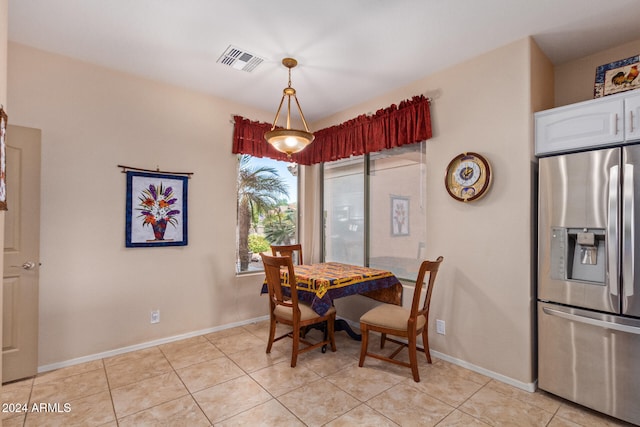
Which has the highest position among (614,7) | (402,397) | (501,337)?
(614,7)

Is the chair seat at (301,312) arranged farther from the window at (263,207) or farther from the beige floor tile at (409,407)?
the window at (263,207)

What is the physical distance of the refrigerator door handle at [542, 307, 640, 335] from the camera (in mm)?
2028

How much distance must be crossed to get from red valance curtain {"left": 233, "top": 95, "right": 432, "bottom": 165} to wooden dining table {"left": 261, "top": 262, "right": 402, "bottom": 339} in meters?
1.44

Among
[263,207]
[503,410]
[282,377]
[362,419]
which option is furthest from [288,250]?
[503,410]

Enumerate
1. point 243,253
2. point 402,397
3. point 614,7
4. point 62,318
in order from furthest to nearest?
point 243,253 → point 62,318 → point 402,397 → point 614,7

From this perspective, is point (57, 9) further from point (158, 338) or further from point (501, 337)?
point (501, 337)

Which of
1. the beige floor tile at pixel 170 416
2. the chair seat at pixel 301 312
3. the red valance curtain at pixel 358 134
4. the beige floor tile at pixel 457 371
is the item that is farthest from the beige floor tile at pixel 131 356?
the beige floor tile at pixel 457 371

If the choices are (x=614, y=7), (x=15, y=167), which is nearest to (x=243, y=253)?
(x=15, y=167)

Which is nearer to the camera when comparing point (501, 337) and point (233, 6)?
point (233, 6)

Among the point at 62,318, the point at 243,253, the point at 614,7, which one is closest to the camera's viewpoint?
the point at 614,7

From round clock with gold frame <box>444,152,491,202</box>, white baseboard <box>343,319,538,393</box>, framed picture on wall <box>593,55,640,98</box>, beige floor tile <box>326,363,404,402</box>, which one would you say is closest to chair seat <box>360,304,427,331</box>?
beige floor tile <box>326,363,404,402</box>

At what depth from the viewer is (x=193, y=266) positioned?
139 inches

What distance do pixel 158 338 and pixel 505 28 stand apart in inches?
167

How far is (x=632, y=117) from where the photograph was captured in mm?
2084
